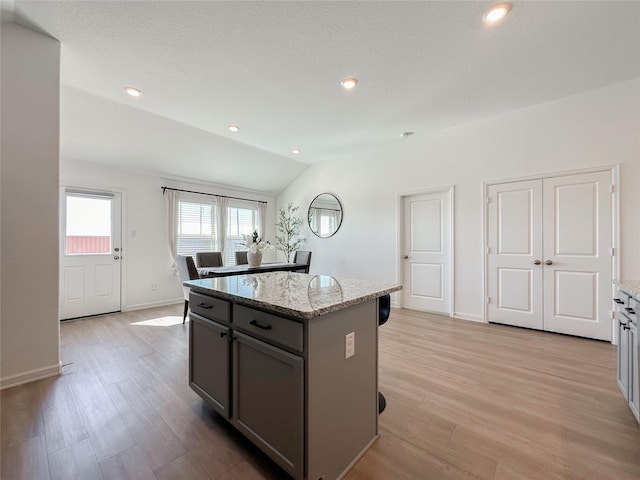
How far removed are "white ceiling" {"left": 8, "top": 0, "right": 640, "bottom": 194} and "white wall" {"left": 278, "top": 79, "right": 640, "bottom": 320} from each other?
0.24m

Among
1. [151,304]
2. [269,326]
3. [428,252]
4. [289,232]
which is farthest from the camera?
[289,232]

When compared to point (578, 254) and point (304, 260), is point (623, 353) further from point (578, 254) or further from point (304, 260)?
point (304, 260)

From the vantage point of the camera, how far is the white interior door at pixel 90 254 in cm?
396

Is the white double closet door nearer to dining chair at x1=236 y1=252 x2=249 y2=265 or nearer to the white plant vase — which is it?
the white plant vase

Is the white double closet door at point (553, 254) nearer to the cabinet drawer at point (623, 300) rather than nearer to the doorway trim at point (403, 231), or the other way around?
the doorway trim at point (403, 231)

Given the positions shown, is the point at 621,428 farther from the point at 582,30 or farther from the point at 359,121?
the point at 359,121

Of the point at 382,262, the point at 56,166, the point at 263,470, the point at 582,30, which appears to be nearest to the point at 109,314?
the point at 56,166

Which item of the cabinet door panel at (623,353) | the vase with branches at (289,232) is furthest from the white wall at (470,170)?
the cabinet door panel at (623,353)

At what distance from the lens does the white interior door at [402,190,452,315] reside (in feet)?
13.7

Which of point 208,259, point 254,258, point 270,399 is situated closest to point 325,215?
point 254,258

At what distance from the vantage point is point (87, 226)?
13.6ft

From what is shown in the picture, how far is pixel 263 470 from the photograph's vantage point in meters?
1.37

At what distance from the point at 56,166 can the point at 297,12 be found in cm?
236

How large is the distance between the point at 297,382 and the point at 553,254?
144 inches
